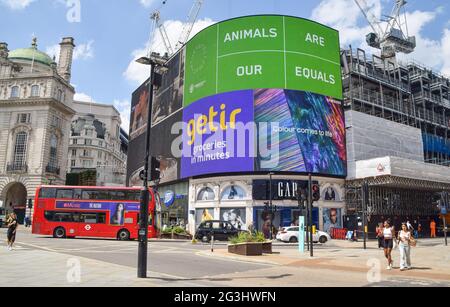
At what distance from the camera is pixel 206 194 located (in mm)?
43969

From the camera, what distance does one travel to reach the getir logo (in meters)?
41.8

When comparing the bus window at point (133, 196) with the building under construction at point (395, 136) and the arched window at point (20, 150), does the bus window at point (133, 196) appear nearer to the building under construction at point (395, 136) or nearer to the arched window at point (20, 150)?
the building under construction at point (395, 136)

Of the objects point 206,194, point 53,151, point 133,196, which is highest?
point 53,151

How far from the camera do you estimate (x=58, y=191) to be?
30344mm

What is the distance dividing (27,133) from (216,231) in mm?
43238

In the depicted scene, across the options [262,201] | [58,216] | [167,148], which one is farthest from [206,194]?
[58,216]

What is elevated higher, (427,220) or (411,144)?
(411,144)

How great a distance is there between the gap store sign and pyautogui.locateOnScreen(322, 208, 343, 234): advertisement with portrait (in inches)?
169

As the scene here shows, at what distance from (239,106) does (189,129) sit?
8150 mm

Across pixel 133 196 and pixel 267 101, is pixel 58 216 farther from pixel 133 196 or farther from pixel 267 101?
pixel 267 101

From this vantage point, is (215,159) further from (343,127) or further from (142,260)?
(142,260)

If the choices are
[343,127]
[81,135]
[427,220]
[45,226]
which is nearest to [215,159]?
[343,127]

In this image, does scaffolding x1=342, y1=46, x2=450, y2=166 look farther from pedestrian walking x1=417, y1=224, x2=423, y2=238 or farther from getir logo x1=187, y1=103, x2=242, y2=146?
getir logo x1=187, y1=103, x2=242, y2=146

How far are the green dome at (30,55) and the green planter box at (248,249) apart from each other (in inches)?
2596
